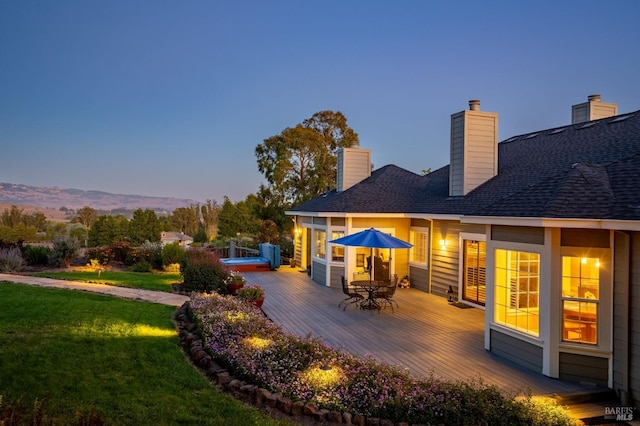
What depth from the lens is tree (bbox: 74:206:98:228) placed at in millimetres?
69500

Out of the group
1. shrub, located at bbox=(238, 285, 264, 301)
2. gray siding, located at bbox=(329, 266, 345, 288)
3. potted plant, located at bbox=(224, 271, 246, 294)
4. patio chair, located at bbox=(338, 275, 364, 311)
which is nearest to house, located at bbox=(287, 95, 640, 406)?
patio chair, located at bbox=(338, 275, 364, 311)

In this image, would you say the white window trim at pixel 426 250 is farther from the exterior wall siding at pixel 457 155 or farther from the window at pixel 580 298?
the window at pixel 580 298

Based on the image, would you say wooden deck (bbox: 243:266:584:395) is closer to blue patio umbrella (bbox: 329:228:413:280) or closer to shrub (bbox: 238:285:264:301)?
shrub (bbox: 238:285:264:301)

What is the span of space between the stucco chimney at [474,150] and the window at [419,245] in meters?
1.78

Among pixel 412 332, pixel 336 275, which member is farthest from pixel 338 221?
pixel 412 332

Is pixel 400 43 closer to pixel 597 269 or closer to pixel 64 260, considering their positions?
pixel 597 269

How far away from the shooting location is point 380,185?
15.6 m

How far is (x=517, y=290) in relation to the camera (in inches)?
255

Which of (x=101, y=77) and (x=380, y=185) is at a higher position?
(x=101, y=77)

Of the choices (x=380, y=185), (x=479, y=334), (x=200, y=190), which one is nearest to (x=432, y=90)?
(x=380, y=185)

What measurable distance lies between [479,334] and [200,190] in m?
55.4

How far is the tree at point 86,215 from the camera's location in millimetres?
69500

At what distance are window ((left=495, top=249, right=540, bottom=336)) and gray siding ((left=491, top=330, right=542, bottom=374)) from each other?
8.3 inches

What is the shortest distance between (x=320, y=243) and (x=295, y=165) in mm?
13718
